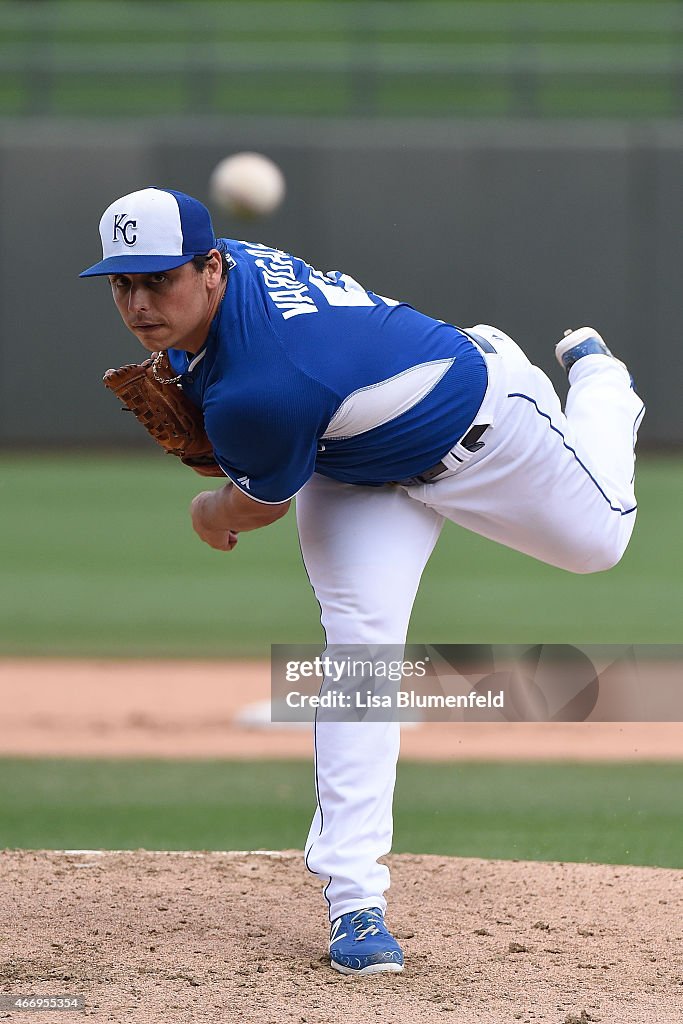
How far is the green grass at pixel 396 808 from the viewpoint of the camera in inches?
155

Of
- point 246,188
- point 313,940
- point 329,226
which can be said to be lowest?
point 313,940

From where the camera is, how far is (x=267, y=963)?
8.87ft

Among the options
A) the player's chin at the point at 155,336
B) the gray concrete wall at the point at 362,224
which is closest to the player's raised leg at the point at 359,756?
the player's chin at the point at 155,336

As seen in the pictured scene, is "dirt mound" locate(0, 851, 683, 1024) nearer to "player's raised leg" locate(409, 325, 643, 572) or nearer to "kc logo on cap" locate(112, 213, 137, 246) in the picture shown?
"player's raised leg" locate(409, 325, 643, 572)

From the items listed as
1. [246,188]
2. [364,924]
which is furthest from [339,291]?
[246,188]

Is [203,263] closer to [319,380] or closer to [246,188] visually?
[319,380]

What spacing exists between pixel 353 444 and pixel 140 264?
0.53 metres

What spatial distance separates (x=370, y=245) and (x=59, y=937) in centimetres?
1186

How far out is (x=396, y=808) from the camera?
176 inches

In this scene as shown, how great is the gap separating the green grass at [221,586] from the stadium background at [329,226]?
0.11 ft

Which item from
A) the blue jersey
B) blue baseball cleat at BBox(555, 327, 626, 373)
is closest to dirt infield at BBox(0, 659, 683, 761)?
blue baseball cleat at BBox(555, 327, 626, 373)

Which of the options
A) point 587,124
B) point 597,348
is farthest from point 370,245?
point 597,348

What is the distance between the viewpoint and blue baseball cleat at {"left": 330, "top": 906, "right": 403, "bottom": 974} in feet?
8.55

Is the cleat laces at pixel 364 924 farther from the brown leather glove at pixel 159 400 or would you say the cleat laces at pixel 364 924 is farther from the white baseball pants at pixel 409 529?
the brown leather glove at pixel 159 400
